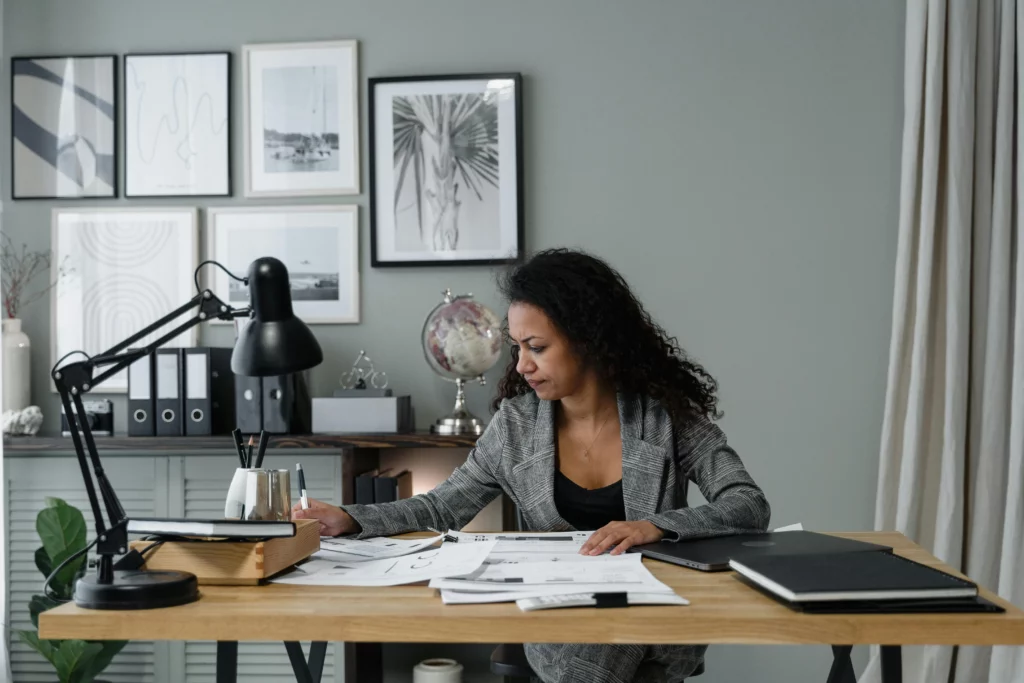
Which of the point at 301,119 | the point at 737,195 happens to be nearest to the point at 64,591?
the point at 301,119

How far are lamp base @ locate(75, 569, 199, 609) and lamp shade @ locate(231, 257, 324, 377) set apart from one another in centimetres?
30

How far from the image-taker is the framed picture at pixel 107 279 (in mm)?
3285

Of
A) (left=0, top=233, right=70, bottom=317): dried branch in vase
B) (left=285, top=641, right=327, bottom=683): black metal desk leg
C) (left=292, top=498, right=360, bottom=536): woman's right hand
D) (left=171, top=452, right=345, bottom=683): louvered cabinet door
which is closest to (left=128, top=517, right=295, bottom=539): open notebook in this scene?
(left=292, top=498, right=360, bottom=536): woman's right hand

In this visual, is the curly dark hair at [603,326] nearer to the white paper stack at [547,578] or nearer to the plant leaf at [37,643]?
the white paper stack at [547,578]

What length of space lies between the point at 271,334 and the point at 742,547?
75 centimetres

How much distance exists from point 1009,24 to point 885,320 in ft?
3.00

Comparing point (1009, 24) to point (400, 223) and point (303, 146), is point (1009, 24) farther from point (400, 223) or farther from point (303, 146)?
point (303, 146)

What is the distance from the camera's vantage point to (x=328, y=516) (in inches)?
66.0

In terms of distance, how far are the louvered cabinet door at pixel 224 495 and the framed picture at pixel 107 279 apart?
1.87 ft

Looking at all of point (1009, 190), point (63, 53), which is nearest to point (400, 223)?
point (63, 53)

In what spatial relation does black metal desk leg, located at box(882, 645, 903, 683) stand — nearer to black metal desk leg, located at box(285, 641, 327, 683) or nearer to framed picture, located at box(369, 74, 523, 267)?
black metal desk leg, located at box(285, 641, 327, 683)

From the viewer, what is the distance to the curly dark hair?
2.06 metres

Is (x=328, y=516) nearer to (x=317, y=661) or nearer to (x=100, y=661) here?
(x=317, y=661)

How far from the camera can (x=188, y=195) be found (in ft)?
10.7
